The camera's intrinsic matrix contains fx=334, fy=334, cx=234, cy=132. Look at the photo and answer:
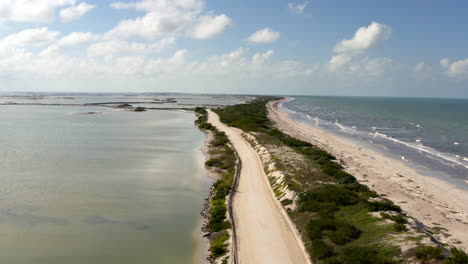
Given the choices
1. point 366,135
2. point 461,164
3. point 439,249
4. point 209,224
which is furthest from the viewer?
point 366,135

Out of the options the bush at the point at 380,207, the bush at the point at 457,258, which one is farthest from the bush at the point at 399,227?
the bush at the point at 457,258

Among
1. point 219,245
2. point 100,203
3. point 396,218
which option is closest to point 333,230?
point 396,218

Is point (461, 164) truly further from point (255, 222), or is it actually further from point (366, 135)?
point (255, 222)

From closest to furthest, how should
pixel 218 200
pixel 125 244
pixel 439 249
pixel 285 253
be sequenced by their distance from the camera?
pixel 439 249 < pixel 285 253 < pixel 125 244 < pixel 218 200

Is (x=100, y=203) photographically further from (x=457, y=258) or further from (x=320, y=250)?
(x=457, y=258)

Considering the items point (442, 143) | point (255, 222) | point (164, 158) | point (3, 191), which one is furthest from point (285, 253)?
point (442, 143)

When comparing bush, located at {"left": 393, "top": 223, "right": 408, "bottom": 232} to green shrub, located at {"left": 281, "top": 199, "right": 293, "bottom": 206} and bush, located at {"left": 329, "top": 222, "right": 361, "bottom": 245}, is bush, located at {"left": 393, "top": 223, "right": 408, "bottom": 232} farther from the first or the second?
green shrub, located at {"left": 281, "top": 199, "right": 293, "bottom": 206}

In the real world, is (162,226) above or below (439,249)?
below
